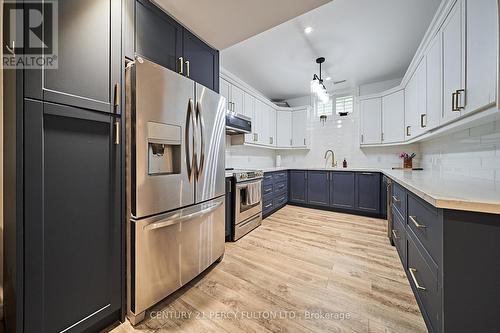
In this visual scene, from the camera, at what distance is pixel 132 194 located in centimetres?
128

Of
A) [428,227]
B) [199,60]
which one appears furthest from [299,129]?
[428,227]

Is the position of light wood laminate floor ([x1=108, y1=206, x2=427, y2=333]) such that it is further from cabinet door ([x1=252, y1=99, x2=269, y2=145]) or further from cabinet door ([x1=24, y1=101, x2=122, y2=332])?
cabinet door ([x1=252, y1=99, x2=269, y2=145])

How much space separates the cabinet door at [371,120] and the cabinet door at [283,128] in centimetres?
161

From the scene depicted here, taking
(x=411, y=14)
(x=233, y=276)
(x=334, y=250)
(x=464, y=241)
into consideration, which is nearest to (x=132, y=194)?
(x=233, y=276)

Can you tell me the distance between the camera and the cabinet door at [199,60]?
5.99 ft

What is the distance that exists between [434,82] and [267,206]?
9.28ft

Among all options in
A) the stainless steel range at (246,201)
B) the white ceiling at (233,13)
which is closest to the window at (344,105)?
the stainless steel range at (246,201)

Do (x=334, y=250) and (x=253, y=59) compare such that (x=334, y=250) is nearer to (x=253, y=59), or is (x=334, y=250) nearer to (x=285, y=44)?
(x=285, y=44)

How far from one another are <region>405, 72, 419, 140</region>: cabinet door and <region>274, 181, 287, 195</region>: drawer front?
2.37m

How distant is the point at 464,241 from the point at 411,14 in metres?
2.59

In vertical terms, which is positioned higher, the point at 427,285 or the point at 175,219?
the point at 175,219

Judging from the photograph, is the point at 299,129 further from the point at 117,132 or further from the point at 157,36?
the point at 117,132

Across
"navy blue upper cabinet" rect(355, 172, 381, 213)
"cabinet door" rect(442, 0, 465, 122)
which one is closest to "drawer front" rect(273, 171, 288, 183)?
"navy blue upper cabinet" rect(355, 172, 381, 213)

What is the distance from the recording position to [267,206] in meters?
3.71
